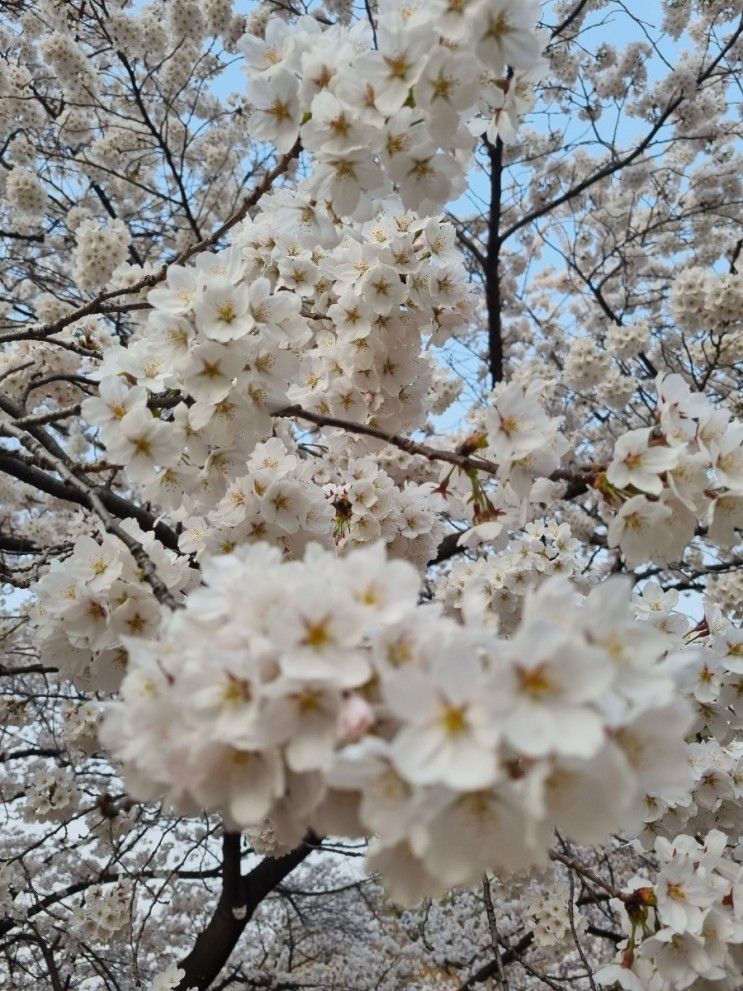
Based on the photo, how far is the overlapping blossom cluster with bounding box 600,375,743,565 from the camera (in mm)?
1414

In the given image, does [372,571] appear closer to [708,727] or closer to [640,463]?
[640,463]

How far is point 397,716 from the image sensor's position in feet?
2.43

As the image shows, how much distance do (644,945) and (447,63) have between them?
1.98 meters

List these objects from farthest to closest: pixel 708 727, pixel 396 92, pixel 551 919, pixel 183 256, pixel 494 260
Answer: pixel 494 260, pixel 551 919, pixel 708 727, pixel 183 256, pixel 396 92

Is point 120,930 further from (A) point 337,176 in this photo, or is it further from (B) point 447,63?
(B) point 447,63

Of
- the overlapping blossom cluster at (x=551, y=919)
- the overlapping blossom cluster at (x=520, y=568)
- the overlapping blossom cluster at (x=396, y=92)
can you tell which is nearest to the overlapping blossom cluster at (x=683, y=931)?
the overlapping blossom cluster at (x=520, y=568)

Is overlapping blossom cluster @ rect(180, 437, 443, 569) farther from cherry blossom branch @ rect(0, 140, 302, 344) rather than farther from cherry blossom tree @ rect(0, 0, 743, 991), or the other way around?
cherry blossom branch @ rect(0, 140, 302, 344)

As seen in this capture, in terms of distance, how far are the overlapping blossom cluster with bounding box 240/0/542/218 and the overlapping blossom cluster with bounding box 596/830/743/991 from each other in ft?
5.73

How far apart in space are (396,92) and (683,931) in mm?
1944

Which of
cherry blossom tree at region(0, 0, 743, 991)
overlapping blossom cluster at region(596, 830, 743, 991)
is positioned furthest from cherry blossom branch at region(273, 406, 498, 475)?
overlapping blossom cluster at region(596, 830, 743, 991)

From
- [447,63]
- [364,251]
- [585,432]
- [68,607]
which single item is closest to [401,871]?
[68,607]

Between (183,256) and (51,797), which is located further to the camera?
(51,797)

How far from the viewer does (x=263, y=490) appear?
195cm

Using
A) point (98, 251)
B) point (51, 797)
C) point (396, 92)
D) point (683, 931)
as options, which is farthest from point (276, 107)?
point (51, 797)
